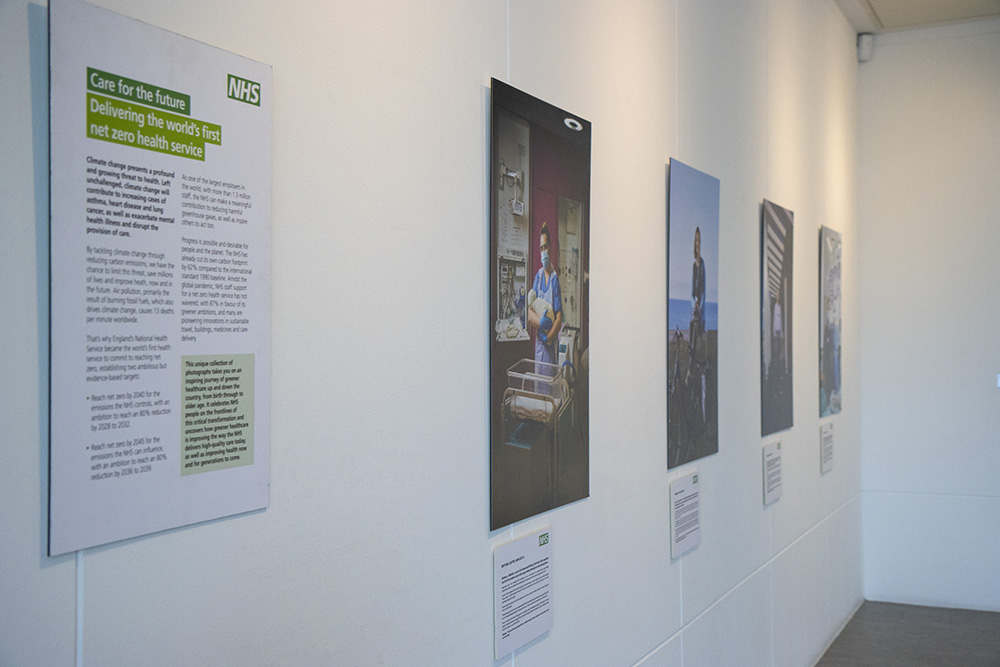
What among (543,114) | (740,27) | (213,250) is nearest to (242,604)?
(213,250)

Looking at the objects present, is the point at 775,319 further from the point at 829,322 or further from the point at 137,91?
the point at 137,91

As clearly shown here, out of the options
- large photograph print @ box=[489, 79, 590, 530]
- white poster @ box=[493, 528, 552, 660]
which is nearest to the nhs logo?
large photograph print @ box=[489, 79, 590, 530]

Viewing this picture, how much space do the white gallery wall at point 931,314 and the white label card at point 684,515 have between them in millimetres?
3918

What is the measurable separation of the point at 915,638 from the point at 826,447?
4.99ft

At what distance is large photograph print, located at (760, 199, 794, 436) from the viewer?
448 cm

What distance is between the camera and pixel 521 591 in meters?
2.43

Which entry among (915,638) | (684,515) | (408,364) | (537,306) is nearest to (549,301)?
(537,306)

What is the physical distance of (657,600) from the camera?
3297 mm

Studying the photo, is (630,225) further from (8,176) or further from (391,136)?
(8,176)

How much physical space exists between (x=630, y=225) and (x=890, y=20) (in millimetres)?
4736

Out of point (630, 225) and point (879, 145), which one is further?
point (879, 145)

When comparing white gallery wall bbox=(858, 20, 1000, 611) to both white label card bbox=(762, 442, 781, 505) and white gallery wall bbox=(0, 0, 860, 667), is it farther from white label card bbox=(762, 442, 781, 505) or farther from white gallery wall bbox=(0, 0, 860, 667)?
white gallery wall bbox=(0, 0, 860, 667)

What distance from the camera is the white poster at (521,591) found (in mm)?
2336

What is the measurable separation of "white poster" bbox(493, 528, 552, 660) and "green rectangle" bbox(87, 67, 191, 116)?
142 cm
